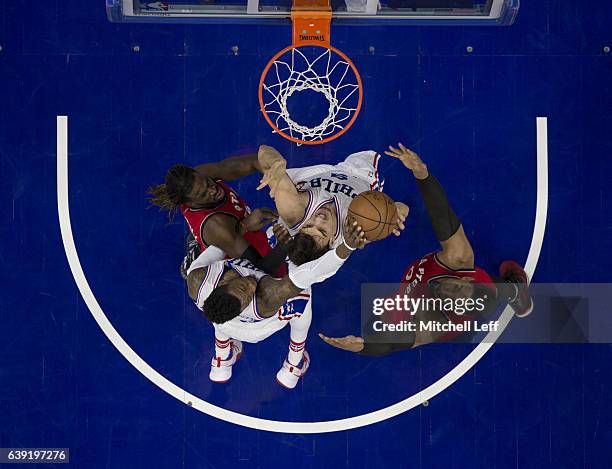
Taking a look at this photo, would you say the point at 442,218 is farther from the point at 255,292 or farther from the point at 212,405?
the point at 212,405

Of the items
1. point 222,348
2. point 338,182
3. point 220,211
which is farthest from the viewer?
point 222,348

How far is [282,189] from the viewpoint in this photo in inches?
226

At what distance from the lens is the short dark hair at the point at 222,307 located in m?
5.20

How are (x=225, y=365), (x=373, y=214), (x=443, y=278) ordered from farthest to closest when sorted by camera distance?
(x=225, y=365) < (x=443, y=278) < (x=373, y=214)

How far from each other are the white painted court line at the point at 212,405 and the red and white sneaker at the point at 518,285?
0.11 meters

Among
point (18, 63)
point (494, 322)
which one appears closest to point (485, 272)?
point (494, 322)

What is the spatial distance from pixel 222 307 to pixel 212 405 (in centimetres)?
207

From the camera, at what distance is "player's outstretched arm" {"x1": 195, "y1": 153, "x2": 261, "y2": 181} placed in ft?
20.9

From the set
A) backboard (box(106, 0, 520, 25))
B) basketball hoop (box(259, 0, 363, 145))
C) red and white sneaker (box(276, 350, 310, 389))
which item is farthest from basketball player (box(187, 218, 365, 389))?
backboard (box(106, 0, 520, 25))

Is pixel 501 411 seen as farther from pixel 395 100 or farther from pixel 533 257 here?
pixel 395 100

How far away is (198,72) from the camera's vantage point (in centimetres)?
704

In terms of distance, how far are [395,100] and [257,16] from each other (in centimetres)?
158

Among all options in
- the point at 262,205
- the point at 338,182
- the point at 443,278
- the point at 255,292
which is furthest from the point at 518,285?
the point at 255,292

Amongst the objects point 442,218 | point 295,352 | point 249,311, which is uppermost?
point 442,218
